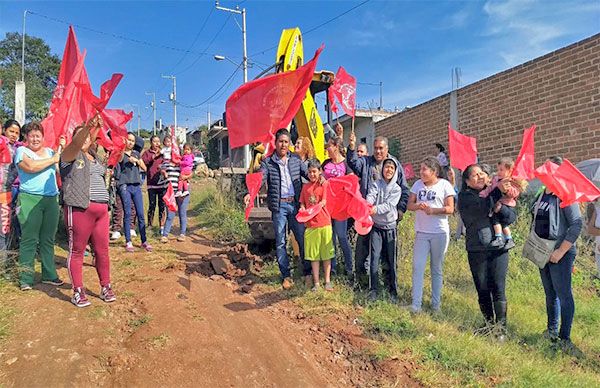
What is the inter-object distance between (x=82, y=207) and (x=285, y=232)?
2.13 metres

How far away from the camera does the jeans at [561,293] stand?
4012 millimetres

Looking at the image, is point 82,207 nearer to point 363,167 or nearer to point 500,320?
point 363,167

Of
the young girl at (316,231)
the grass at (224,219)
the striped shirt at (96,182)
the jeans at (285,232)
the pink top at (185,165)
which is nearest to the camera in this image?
the striped shirt at (96,182)

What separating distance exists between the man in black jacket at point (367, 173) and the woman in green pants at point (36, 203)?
3.22 metres

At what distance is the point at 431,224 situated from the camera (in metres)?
4.23

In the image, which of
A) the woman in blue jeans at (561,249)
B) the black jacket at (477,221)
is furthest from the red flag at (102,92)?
the woman in blue jeans at (561,249)

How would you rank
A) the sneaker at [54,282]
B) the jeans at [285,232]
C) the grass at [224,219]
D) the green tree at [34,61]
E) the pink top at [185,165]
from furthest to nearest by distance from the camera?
the green tree at [34,61] → the grass at [224,219] → the pink top at [185,165] → the jeans at [285,232] → the sneaker at [54,282]

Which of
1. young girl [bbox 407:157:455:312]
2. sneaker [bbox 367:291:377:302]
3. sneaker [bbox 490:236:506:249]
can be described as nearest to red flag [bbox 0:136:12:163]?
sneaker [bbox 367:291:377:302]

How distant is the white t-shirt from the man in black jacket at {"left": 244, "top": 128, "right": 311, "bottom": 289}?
4.44 feet

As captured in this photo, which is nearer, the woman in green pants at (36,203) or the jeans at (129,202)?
the woman in green pants at (36,203)

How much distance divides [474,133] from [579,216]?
18.6ft

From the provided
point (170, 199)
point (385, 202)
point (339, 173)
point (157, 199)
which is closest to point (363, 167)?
point (339, 173)

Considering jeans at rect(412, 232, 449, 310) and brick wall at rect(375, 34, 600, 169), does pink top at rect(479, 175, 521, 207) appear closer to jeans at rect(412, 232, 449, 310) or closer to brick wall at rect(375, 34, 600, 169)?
jeans at rect(412, 232, 449, 310)

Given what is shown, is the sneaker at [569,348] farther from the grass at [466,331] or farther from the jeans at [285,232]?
the jeans at [285,232]
